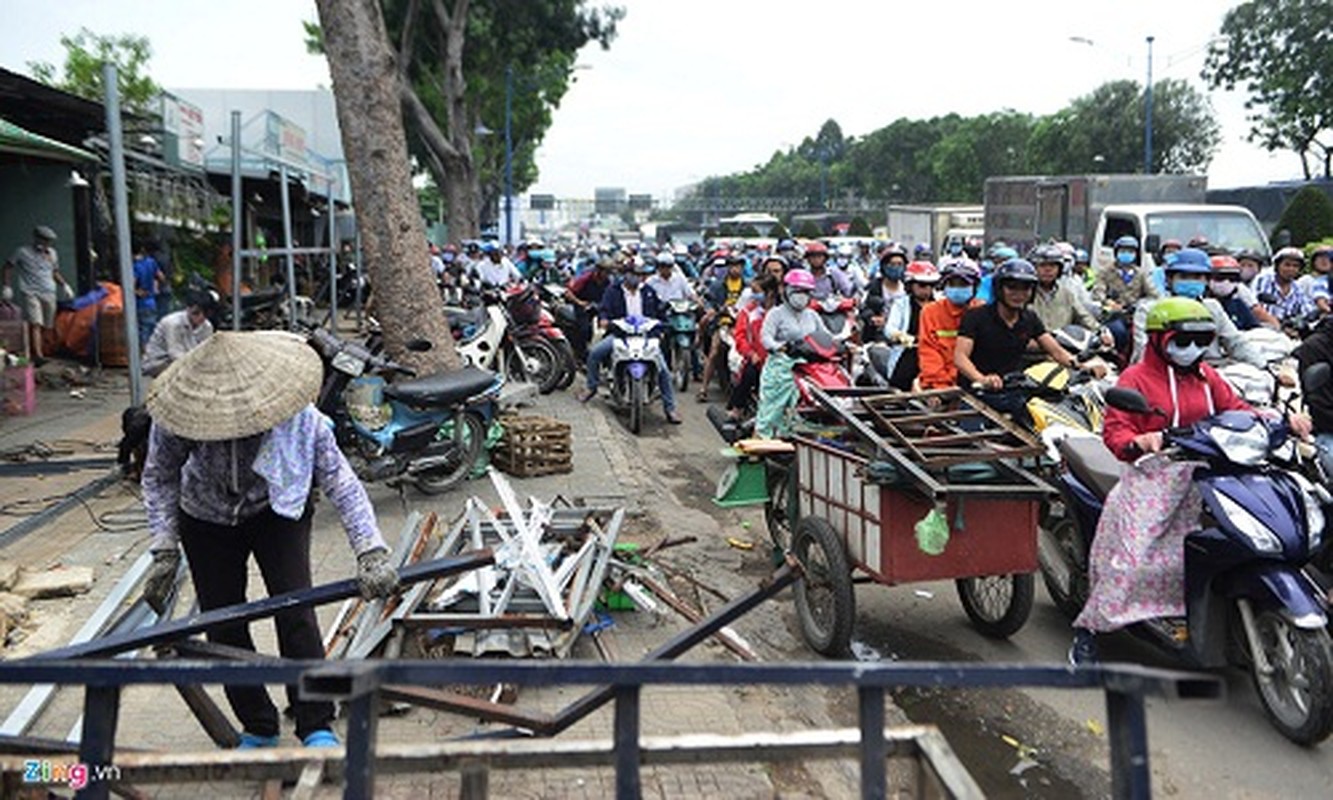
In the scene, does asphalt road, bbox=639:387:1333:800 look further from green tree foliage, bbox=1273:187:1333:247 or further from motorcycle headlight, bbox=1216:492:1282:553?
green tree foliage, bbox=1273:187:1333:247

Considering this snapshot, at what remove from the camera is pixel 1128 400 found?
4711 mm

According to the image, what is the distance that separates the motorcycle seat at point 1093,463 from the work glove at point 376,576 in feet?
10.8

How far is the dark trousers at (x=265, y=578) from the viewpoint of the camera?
409cm

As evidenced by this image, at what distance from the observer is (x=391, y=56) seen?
960 centimetres

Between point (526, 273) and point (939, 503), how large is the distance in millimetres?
16837

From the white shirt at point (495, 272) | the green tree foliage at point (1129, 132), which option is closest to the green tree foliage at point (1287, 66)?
the green tree foliage at point (1129, 132)

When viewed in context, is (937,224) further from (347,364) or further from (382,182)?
(347,364)

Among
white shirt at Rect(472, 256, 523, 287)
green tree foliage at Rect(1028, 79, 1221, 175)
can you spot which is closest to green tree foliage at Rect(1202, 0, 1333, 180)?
green tree foliage at Rect(1028, 79, 1221, 175)

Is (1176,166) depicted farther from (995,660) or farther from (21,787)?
(21,787)

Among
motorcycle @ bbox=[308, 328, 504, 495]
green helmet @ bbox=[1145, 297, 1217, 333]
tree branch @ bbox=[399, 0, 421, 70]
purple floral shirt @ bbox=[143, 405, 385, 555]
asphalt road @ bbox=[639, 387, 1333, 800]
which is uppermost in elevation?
tree branch @ bbox=[399, 0, 421, 70]

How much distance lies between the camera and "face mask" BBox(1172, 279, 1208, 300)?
25.5ft

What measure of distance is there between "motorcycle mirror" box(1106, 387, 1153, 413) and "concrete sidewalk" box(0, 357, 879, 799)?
161cm

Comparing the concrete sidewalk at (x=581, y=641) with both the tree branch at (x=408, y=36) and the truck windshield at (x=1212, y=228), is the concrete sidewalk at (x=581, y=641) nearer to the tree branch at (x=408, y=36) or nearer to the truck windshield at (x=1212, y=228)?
the truck windshield at (x=1212, y=228)

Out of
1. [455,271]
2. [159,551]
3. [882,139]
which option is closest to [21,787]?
[159,551]
